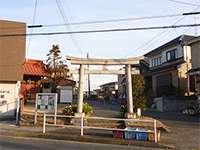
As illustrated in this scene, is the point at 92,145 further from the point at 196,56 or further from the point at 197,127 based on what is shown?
the point at 196,56

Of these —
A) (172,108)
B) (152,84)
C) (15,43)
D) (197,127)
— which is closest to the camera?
(197,127)

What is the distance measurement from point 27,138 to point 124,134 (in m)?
4.72

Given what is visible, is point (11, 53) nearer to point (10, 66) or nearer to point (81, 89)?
point (10, 66)

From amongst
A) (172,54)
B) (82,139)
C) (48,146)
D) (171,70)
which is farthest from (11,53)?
(172,54)

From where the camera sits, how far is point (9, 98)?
27578mm

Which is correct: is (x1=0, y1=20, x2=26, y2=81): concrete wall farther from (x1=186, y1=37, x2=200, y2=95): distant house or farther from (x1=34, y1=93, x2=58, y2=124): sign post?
(x1=186, y1=37, x2=200, y2=95): distant house

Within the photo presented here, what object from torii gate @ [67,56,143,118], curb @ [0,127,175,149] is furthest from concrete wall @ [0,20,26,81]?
curb @ [0,127,175,149]

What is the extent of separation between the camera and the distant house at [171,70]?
130 feet

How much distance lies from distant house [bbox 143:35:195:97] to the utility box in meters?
18.6

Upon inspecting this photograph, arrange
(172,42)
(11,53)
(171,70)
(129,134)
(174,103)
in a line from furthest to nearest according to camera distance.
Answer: (172,42)
(171,70)
(174,103)
(11,53)
(129,134)

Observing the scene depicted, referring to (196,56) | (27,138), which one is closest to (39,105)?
(27,138)

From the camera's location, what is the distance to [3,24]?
97.9 ft

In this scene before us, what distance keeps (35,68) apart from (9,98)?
1112 centimetres

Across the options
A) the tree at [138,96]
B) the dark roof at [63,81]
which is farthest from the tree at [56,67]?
the tree at [138,96]
